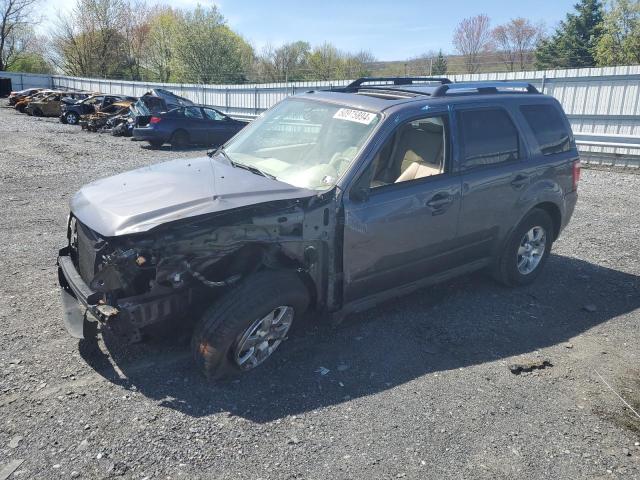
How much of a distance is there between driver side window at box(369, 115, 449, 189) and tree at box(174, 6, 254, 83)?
4797 centimetres

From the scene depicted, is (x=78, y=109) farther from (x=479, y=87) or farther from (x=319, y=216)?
(x=319, y=216)

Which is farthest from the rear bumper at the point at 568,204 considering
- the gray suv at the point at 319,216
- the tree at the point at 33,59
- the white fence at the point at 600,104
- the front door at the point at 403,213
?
the tree at the point at 33,59

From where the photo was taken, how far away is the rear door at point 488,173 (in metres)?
4.65

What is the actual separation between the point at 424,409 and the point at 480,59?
42446mm

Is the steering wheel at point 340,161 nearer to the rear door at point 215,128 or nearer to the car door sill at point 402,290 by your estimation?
the car door sill at point 402,290

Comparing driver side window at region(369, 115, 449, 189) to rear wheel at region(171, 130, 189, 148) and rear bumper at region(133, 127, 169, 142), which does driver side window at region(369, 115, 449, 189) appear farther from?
rear wheel at region(171, 130, 189, 148)

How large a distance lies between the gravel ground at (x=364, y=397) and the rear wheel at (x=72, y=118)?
23245 millimetres

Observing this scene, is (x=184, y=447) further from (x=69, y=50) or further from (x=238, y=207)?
(x=69, y=50)

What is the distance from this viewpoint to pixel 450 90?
190 inches

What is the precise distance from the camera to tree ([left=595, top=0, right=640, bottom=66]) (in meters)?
31.8

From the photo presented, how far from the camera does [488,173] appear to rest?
15.7 feet

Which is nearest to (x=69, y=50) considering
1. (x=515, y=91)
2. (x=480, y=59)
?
(x=480, y=59)

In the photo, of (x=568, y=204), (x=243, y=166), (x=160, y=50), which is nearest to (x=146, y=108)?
(x=243, y=166)

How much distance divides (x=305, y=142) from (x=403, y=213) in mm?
1050
